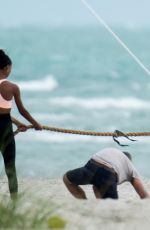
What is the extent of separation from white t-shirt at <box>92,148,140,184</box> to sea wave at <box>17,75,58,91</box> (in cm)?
2699

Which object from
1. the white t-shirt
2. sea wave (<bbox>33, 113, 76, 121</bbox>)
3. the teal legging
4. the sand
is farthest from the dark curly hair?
sea wave (<bbox>33, 113, 76, 121</bbox>)

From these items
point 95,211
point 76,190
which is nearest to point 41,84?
point 76,190

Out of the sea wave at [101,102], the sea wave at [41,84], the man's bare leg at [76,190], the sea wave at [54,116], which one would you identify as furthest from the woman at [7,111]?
the sea wave at [41,84]

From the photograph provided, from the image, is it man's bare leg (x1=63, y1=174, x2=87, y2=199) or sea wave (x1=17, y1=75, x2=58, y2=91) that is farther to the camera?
sea wave (x1=17, y1=75, x2=58, y2=91)

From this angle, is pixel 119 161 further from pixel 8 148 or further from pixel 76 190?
pixel 8 148

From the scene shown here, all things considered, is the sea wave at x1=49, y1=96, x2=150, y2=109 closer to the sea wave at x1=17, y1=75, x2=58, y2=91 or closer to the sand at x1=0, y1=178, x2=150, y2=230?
the sea wave at x1=17, y1=75, x2=58, y2=91

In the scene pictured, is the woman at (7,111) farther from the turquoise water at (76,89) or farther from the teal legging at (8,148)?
the turquoise water at (76,89)

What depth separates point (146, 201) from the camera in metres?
6.72

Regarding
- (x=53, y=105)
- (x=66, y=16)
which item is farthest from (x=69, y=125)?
(x=66, y=16)

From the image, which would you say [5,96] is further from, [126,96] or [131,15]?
[131,15]

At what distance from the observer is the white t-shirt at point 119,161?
7102 mm

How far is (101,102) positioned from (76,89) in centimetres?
229

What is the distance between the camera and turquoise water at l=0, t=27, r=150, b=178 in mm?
23922

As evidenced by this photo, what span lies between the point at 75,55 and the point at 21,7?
15.5ft
